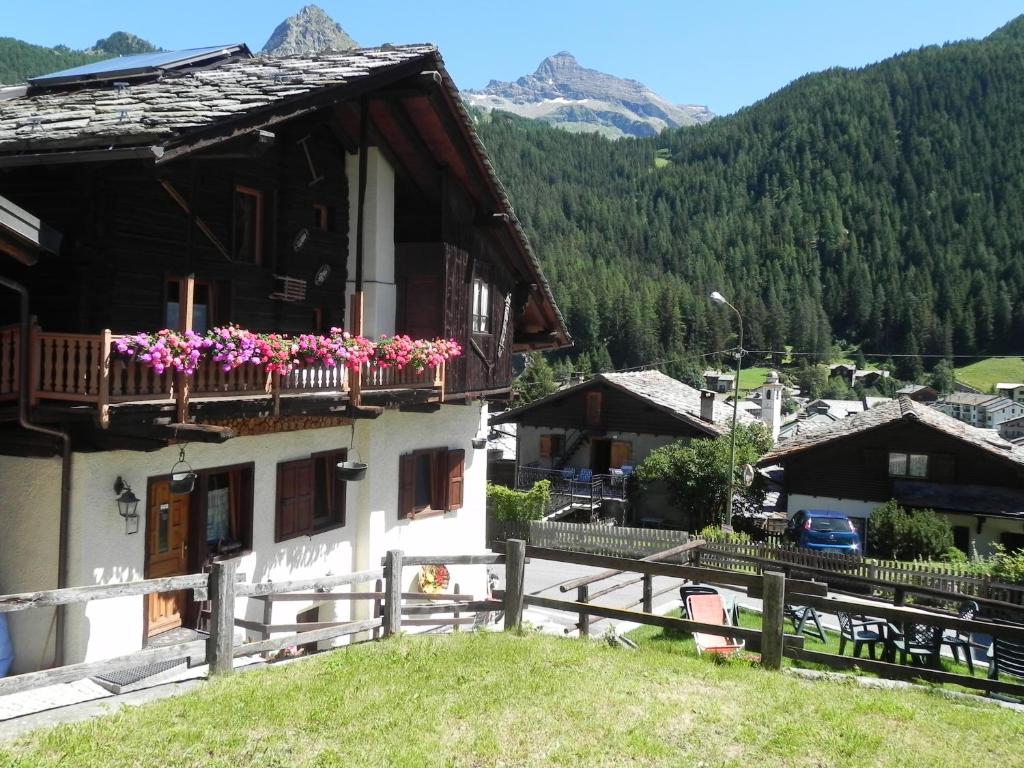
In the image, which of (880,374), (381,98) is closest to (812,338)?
(880,374)

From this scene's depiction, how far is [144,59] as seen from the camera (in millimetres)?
14797

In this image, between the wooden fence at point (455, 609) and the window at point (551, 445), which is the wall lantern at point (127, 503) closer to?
the wooden fence at point (455, 609)

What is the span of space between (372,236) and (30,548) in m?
7.29

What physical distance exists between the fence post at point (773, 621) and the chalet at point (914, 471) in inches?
974

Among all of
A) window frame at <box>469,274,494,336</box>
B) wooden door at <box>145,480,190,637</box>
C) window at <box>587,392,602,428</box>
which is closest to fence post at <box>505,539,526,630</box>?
wooden door at <box>145,480,190,637</box>

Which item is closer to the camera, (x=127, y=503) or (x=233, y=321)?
(x=127, y=503)

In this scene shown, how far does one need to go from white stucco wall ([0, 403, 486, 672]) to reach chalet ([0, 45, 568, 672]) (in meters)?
0.03

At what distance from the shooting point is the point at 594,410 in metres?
42.5

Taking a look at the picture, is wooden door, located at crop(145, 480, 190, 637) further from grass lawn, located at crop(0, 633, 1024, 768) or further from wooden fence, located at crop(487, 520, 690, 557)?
wooden fence, located at crop(487, 520, 690, 557)

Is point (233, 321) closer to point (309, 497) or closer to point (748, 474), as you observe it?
point (309, 497)

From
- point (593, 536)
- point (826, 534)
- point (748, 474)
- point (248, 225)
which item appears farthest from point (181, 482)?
point (748, 474)

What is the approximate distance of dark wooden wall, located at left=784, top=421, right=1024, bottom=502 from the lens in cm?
3188

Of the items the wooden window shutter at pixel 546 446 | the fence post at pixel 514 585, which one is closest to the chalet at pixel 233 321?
the fence post at pixel 514 585

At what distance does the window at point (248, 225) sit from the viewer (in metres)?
12.4
